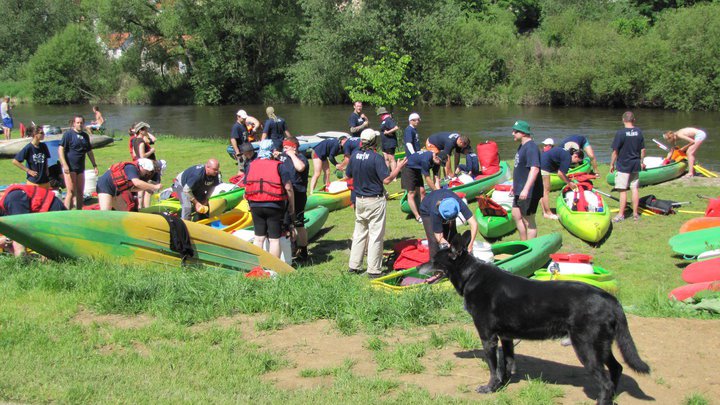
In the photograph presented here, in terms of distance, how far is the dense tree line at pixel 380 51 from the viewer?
34719 mm

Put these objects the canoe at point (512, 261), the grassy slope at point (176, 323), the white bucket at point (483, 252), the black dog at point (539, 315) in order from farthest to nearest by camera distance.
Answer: the white bucket at point (483, 252)
the canoe at point (512, 261)
the grassy slope at point (176, 323)
the black dog at point (539, 315)

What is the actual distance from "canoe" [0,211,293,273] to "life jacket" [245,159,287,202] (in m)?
0.72

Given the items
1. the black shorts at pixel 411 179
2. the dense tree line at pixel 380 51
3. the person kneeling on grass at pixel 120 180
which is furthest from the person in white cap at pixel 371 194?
the dense tree line at pixel 380 51

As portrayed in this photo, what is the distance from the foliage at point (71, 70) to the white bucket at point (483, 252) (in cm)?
4808

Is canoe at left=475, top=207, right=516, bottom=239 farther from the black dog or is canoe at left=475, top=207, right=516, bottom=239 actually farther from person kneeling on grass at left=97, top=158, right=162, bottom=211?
the black dog

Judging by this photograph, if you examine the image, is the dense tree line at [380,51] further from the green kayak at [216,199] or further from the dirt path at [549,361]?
the dirt path at [549,361]

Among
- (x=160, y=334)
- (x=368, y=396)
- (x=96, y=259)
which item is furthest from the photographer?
(x=96, y=259)

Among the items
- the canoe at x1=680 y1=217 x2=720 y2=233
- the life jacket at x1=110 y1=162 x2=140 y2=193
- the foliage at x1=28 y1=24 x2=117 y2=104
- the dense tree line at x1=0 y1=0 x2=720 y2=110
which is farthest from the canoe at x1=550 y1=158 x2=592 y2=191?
the foliage at x1=28 y1=24 x2=117 y2=104

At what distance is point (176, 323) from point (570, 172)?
9.79 meters

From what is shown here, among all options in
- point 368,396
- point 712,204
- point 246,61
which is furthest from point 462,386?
point 246,61

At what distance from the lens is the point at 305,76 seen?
127 ft

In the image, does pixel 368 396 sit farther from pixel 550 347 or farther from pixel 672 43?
pixel 672 43

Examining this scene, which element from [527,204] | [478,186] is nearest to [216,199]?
[478,186]

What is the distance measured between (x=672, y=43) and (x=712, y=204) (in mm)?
26569
